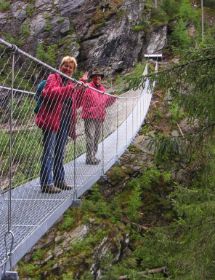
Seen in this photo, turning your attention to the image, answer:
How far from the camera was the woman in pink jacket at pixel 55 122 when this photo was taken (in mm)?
2811

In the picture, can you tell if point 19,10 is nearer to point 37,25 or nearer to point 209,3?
point 37,25

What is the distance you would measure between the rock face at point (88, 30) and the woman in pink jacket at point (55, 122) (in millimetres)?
9431

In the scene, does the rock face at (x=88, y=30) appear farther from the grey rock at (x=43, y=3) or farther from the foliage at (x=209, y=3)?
the foliage at (x=209, y=3)

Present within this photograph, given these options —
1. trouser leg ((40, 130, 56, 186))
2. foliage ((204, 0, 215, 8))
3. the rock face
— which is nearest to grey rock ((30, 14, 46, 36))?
the rock face

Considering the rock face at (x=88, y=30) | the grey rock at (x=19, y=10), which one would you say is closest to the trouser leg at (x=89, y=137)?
the rock face at (x=88, y=30)

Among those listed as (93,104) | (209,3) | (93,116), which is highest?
(209,3)

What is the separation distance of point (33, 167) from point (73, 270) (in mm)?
2397

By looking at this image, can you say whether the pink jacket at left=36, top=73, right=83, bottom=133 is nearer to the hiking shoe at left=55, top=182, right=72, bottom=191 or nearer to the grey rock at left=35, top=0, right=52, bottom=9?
the hiking shoe at left=55, top=182, right=72, bottom=191

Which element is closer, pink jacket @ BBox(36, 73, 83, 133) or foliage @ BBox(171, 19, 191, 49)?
pink jacket @ BBox(36, 73, 83, 133)

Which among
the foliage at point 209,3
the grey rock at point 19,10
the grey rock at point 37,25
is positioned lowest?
the grey rock at point 37,25

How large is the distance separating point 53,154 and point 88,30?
405 inches

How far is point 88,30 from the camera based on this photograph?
1284 cm

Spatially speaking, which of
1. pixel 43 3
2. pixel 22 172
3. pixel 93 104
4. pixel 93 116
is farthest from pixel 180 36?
pixel 22 172

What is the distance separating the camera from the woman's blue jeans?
9.41ft
